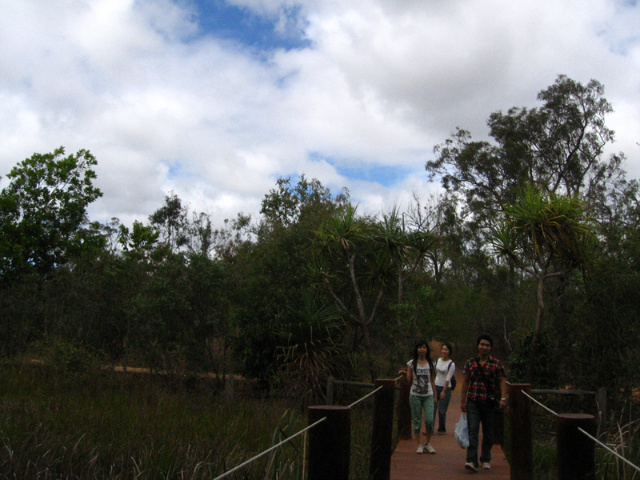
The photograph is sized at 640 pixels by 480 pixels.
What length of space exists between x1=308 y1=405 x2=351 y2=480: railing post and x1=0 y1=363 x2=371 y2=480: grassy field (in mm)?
624

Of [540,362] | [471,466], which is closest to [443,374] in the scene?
[471,466]

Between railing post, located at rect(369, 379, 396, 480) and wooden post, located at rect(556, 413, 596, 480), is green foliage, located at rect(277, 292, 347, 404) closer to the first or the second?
railing post, located at rect(369, 379, 396, 480)

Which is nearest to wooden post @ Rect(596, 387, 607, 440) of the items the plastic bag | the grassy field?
the plastic bag

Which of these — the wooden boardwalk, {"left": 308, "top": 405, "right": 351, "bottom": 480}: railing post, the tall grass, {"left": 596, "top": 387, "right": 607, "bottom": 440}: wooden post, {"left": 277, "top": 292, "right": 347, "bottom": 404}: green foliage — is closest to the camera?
{"left": 308, "top": 405, "right": 351, "bottom": 480}: railing post

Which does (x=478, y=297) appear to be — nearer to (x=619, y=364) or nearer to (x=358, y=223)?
(x=358, y=223)

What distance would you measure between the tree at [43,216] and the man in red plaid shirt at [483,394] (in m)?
20.5

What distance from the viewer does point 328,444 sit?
3506 millimetres

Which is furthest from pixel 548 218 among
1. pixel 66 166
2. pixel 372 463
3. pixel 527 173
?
pixel 66 166

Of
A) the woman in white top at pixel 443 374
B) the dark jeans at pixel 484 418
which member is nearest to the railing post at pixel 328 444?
the dark jeans at pixel 484 418

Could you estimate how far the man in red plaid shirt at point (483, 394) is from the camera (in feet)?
21.0

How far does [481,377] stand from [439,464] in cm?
113

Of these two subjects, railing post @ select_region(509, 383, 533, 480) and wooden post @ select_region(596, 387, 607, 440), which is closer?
railing post @ select_region(509, 383, 533, 480)

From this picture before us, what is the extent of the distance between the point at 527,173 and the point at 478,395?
22.6 m

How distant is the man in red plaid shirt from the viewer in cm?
640
